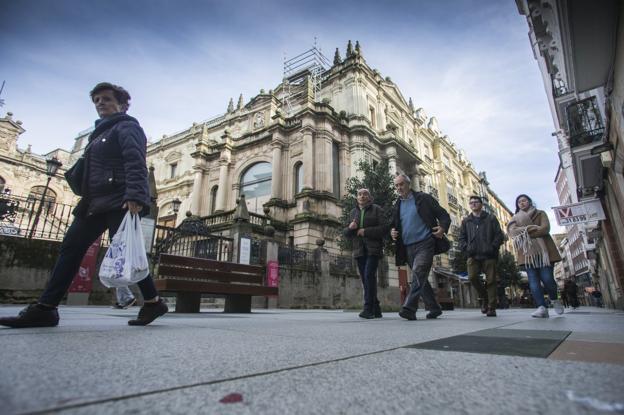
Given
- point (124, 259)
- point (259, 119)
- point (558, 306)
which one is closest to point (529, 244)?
point (558, 306)

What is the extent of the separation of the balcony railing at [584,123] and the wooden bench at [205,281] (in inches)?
407

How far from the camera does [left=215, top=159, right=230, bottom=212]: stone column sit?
22763 mm

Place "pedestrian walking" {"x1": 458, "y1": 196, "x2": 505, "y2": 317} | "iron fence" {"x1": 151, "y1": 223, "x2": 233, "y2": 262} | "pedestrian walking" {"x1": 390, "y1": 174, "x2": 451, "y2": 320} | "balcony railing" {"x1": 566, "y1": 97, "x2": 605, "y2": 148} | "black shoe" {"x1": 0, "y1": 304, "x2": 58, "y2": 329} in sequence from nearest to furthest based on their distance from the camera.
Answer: "black shoe" {"x1": 0, "y1": 304, "x2": 58, "y2": 329} < "pedestrian walking" {"x1": 390, "y1": 174, "x2": 451, "y2": 320} < "pedestrian walking" {"x1": 458, "y1": 196, "x2": 505, "y2": 317} < "balcony railing" {"x1": 566, "y1": 97, "x2": 605, "y2": 148} < "iron fence" {"x1": 151, "y1": 223, "x2": 233, "y2": 262}

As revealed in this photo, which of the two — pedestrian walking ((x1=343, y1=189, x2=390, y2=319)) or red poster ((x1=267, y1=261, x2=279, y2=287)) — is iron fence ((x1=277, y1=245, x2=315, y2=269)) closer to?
red poster ((x1=267, y1=261, x2=279, y2=287))

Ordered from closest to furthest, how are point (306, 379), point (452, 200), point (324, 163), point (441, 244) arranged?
1. point (306, 379)
2. point (441, 244)
3. point (324, 163)
4. point (452, 200)

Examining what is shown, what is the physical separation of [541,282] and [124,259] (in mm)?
6012

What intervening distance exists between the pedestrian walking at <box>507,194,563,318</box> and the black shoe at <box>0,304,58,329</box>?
6.02m

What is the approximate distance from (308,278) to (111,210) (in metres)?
10.5

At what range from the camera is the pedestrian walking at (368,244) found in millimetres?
4684

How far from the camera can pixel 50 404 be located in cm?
67

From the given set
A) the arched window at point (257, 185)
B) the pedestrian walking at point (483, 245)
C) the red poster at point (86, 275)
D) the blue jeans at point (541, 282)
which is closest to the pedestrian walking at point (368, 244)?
the pedestrian walking at point (483, 245)

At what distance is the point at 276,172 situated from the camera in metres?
21.1

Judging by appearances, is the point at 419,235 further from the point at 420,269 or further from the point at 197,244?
the point at 197,244

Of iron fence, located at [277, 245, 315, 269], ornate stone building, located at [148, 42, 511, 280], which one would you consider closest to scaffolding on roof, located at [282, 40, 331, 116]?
ornate stone building, located at [148, 42, 511, 280]
